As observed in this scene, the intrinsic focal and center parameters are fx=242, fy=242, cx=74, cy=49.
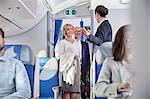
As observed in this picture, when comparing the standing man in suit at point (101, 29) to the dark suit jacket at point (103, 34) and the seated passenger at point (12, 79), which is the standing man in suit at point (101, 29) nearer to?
the dark suit jacket at point (103, 34)

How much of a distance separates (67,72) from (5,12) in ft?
2.36

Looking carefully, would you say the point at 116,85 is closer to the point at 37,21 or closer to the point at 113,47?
the point at 113,47

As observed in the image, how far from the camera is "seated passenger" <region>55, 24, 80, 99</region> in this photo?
1.97m

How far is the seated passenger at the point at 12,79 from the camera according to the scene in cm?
167

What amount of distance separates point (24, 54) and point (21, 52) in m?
0.03

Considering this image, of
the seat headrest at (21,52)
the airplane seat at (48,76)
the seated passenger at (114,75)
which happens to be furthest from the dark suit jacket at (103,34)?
the seat headrest at (21,52)

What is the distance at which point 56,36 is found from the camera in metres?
2.07

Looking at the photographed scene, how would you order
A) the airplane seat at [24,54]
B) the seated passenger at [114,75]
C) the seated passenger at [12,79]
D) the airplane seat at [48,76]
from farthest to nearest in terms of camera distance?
the airplane seat at [48,76], the airplane seat at [24,54], the seated passenger at [12,79], the seated passenger at [114,75]

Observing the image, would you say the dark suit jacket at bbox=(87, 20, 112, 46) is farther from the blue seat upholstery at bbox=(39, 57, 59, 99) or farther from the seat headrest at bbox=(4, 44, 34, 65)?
the seat headrest at bbox=(4, 44, 34, 65)

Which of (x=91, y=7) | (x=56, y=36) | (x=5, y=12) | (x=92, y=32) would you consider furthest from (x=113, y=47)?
(x=5, y=12)

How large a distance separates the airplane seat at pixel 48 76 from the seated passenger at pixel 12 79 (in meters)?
0.32

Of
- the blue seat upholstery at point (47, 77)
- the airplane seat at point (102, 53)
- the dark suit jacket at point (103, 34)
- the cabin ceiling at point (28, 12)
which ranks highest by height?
the cabin ceiling at point (28, 12)

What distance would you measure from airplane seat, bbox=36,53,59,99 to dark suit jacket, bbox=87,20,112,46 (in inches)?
16.3

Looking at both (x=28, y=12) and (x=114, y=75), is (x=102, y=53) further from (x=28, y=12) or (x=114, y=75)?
(x=28, y=12)
